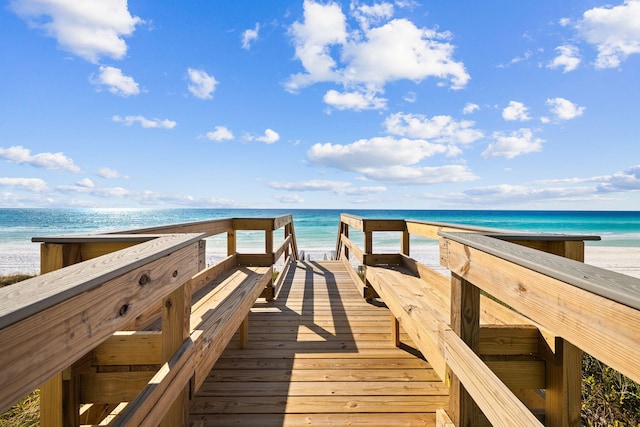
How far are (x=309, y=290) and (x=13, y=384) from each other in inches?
152

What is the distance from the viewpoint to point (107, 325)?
29.6 inches

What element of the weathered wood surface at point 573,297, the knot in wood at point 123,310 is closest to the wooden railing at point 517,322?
the weathered wood surface at point 573,297

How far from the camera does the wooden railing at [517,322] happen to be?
0.61m

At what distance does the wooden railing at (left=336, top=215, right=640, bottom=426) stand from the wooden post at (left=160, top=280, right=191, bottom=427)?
3.89 feet

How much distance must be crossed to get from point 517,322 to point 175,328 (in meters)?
1.79

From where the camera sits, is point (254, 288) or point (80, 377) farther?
point (254, 288)

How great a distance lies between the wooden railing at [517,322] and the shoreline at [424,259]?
8.99m

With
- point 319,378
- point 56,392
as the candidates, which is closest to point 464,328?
point 319,378

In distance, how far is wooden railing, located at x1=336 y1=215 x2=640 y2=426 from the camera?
0.61 m

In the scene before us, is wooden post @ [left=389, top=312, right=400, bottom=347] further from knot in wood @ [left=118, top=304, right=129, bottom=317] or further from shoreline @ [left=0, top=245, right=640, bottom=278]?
shoreline @ [left=0, top=245, right=640, bottom=278]

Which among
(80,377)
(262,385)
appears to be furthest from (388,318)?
Result: (80,377)

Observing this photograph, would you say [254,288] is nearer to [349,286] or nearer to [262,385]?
[262,385]

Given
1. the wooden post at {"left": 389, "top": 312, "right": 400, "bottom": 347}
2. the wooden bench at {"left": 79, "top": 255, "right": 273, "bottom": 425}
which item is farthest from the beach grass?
the wooden post at {"left": 389, "top": 312, "right": 400, "bottom": 347}

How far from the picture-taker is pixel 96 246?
134 centimetres
